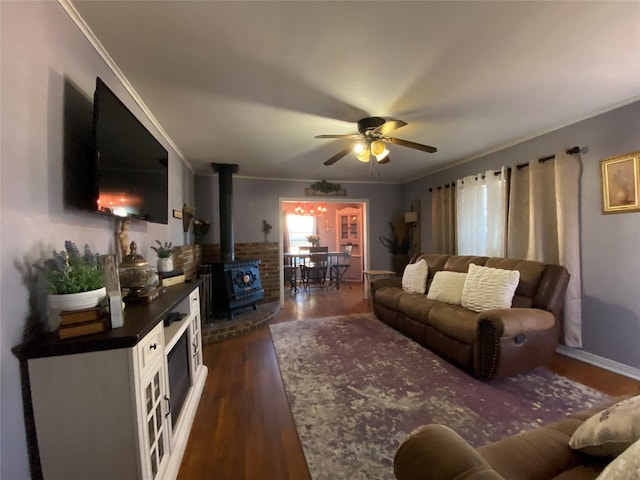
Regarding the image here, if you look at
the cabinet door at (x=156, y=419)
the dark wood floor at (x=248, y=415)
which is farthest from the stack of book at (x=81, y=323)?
the dark wood floor at (x=248, y=415)

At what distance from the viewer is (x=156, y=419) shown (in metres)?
1.26

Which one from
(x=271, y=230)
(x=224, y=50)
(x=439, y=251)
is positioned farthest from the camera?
(x=271, y=230)

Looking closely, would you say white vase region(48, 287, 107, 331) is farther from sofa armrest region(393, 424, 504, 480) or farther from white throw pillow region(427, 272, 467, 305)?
white throw pillow region(427, 272, 467, 305)

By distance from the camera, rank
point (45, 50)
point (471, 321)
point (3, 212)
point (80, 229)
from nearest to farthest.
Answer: point (3, 212), point (45, 50), point (80, 229), point (471, 321)

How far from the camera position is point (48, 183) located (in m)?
1.14

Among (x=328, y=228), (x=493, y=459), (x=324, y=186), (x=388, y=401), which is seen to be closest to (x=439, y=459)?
(x=493, y=459)

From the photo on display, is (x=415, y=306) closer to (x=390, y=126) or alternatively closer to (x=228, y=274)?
(x=390, y=126)

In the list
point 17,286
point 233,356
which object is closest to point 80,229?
point 17,286

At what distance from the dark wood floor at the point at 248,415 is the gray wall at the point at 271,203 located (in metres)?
2.09

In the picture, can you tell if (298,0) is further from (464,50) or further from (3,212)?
(3,212)

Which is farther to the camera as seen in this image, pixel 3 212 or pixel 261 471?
pixel 261 471

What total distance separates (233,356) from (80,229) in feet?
6.55

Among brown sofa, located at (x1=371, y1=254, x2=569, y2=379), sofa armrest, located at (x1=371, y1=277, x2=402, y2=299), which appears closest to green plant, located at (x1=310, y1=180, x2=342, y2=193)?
sofa armrest, located at (x1=371, y1=277, x2=402, y2=299)

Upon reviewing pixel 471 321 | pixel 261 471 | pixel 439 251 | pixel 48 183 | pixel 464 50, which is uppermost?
pixel 464 50
